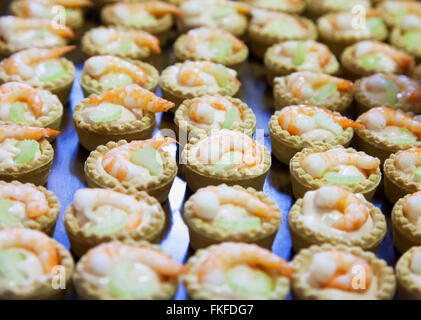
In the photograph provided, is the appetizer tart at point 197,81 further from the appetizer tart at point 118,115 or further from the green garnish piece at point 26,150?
the green garnish piece at point 26,150

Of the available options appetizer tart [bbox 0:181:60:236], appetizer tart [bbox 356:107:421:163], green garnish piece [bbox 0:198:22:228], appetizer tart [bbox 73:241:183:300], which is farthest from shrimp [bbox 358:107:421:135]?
green garnish piece [bbox 0:198:22:228]

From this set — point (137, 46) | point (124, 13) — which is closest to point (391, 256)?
point (137, 46)

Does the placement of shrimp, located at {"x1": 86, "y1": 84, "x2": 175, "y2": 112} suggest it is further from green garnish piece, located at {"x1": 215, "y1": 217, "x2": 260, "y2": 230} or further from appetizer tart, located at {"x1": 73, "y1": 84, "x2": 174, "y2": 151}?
green garnish piece, located at {"x1": 215, "y1": 217, "x2": 260, "y2": 230}

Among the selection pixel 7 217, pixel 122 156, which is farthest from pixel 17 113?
pixel 7 217

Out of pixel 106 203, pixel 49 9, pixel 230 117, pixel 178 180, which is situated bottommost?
pixel 178 180

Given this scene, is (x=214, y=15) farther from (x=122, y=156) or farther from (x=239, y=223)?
(x=239, y=223)
